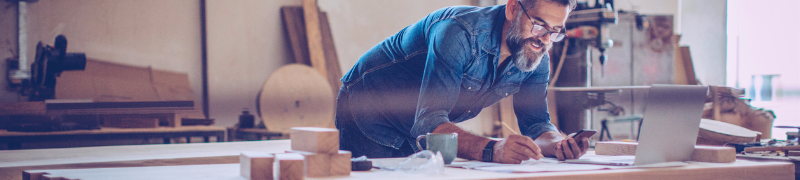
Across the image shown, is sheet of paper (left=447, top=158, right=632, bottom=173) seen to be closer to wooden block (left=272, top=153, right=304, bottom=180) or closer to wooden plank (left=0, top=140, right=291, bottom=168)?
wooden block (left=272, top=153, right=304, bottom=180)

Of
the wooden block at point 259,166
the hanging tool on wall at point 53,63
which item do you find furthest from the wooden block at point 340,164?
the hanging tool on wall at point 53,63

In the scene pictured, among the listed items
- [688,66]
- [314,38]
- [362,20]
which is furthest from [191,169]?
[688,66]

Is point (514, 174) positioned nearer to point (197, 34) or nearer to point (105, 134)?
point (105, 134)

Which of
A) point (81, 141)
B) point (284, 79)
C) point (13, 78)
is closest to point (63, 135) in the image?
point (81, 141)

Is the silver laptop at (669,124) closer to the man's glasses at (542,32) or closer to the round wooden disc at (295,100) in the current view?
the man's glasses at (542,32)

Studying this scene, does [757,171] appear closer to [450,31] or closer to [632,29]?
[450,31]

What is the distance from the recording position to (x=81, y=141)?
3.44 metres

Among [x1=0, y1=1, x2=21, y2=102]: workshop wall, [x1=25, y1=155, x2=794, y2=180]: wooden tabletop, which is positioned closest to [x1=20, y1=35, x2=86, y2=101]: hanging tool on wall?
[x1=0, y1=1, x2=21, y2=102]: workshop wall

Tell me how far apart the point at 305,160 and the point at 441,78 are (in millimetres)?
504

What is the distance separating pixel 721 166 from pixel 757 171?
93mm

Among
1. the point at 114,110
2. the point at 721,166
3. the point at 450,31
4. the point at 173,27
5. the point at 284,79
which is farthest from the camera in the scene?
the point at 173,27

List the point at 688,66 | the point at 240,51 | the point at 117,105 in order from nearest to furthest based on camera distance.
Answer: the point at 117,105 → the point at 240,51 → the point at 688,66

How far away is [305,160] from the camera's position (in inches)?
41.3

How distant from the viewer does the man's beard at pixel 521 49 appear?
160 cm
